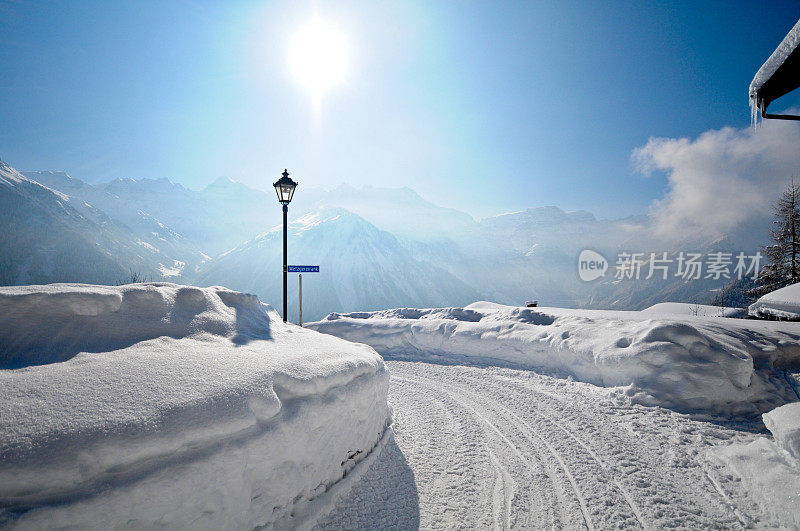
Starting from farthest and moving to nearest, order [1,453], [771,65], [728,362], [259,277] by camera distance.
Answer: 1. [259,277]
2. [728,362]
3. [771,65]
4. [1,453]

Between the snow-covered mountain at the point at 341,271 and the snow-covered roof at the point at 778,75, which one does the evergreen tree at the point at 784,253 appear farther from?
the snow-covered mountain at the point at 341,271

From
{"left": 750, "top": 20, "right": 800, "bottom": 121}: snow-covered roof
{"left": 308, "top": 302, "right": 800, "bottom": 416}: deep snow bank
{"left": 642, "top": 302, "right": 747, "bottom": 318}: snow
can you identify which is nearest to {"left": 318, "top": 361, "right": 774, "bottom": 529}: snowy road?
{"left": 308, "top": 302, "right": 800, "bottom": 416}: deep snow bank

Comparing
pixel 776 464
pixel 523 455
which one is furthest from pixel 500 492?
pixel 776 464

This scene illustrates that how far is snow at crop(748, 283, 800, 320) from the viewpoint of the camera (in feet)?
39.8

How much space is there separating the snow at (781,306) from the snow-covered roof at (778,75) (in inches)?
502

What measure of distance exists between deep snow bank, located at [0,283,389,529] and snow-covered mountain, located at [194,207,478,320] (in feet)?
392

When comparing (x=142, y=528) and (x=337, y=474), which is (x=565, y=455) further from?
(x=142, y=528)

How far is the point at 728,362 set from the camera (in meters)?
5.67

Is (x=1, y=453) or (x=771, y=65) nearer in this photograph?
(x=1, y=453)

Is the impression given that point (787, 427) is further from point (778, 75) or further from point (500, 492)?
point (778, 75)

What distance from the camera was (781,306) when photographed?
12570 millimetres

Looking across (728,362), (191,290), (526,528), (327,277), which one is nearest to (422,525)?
(526,528)

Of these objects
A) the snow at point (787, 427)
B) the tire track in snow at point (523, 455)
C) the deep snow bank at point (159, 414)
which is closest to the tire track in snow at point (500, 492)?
the tire track in snow at point (523, 455)

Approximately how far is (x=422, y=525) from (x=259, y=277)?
15220 cm
